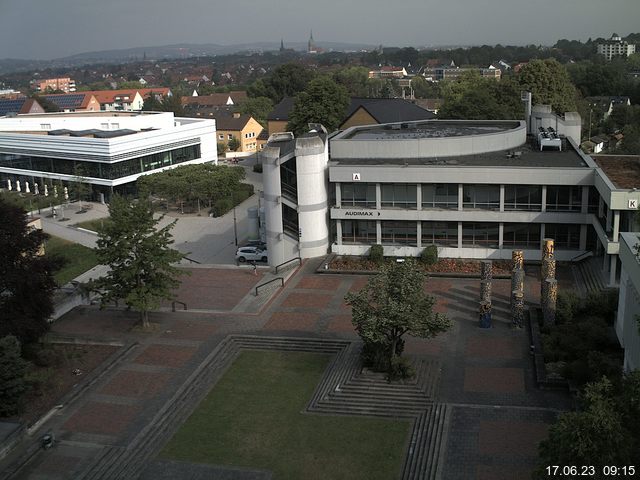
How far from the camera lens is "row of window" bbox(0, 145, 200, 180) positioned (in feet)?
216

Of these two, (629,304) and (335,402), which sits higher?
(629,304)

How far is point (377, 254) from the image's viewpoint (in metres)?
39.5

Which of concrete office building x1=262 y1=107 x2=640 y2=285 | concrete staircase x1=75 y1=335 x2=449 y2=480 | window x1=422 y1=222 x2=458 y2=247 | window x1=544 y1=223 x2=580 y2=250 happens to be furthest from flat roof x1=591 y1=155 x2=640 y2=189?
concrete staircase x1=75 y1=335 x2=449 y2=480

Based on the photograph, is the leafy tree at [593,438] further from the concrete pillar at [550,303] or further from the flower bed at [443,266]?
the flower bed at [443,266]

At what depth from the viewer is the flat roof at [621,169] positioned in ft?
116

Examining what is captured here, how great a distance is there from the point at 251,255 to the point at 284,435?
20809mm

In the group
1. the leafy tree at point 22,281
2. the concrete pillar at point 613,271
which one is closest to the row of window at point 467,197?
the concrete pillar at point 613,271

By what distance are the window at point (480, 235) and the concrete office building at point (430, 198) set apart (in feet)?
0.18

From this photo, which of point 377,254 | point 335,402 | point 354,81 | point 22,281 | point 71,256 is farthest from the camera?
point 354,81

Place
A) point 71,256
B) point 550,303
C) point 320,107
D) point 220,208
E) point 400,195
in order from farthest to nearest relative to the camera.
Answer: point 320,107, point 220,208, point 71,256, point 400,195, point 550,303

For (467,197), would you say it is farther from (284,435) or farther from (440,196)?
(284,435)

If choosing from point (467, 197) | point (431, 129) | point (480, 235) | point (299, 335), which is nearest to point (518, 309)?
point (299, 335)

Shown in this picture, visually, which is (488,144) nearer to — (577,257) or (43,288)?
(577,257)

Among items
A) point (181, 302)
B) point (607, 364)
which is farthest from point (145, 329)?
point (607, 364)
